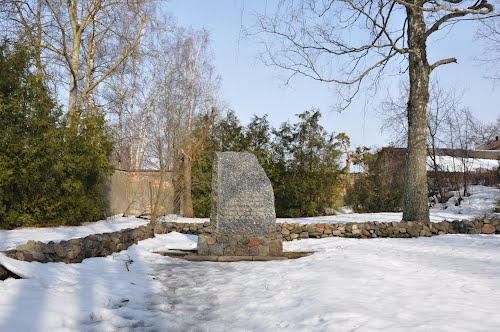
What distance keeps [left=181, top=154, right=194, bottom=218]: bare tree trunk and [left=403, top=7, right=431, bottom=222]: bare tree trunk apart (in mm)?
9293

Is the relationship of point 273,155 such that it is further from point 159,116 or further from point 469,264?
point 469,264

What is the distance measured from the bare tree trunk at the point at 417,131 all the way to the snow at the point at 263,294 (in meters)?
2.93

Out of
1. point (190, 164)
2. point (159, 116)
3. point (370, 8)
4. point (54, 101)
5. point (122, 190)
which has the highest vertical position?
point (370, 8)

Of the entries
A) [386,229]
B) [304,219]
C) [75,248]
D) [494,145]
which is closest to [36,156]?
[75,248]

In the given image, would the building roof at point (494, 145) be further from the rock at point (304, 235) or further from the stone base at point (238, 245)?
the stone base at point (238, 245)

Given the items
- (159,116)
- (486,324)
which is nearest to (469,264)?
(486,324)

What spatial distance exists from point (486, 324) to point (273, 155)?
45.5 feet

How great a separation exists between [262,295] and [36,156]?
8.09m

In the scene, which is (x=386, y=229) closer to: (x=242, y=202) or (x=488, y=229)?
(x=488, y=229)

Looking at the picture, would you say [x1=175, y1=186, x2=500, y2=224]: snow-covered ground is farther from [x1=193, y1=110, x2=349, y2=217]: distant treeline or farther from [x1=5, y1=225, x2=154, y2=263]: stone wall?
[x1=5, y1=225, x2=154, y2=263]: stone wall

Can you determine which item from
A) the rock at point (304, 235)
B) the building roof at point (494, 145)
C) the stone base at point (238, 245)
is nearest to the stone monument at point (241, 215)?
the stone base at point (238, 245)

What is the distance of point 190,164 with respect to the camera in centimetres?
1602

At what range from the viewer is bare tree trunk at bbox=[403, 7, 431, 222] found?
30.0 feet

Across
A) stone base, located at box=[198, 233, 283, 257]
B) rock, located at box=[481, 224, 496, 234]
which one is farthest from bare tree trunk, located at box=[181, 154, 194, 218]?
rock, located at box=[481, 224, 496, 234]
